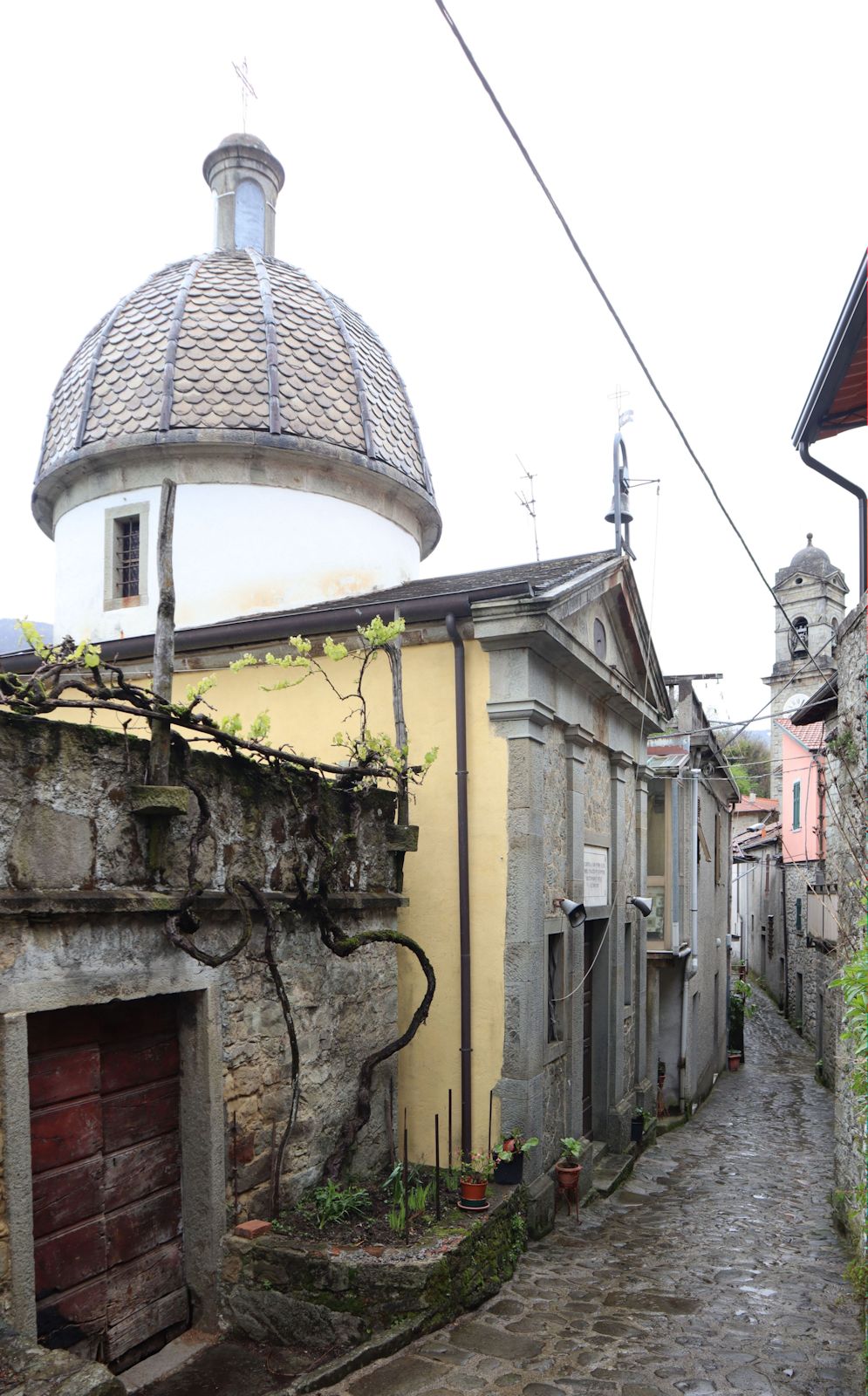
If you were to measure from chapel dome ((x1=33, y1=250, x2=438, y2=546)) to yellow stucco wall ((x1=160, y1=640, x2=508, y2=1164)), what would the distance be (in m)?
4.39

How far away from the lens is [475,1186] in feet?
23.4

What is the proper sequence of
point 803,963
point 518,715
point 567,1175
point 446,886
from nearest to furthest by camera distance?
1. point 518,715
2. point 446,886
3. point 567,1175
4. point 803,963

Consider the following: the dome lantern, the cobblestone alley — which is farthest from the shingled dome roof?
the cobblestone alley

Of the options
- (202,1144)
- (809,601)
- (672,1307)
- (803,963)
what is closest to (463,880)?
(202,1144)

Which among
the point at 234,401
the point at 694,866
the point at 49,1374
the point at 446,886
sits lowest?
the point at 49,1374

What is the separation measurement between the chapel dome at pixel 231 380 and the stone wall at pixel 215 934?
5989 mm

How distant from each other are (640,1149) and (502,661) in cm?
721

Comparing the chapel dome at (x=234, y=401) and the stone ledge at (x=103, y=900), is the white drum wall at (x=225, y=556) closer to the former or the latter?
the chapel dome at (x=234, y=401)

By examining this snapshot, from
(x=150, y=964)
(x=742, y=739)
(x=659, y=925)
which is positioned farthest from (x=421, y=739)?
(x=742, y=739)

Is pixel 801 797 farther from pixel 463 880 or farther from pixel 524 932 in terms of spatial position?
pixel 463 880

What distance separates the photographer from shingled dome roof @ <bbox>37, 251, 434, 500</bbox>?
→ 11.9 m

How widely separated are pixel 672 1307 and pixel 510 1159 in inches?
58.7

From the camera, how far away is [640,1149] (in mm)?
12289

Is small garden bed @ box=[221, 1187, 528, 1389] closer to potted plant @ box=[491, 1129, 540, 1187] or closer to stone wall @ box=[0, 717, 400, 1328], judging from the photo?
stone wall @ box=[0, 717, 400, 1328]
